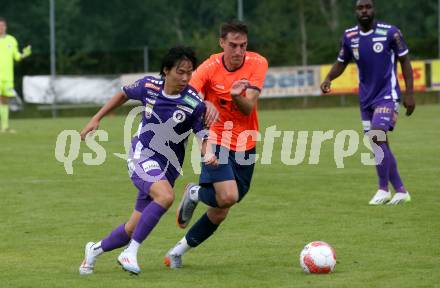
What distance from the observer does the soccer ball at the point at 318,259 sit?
25.6ft

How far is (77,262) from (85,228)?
1.77 m

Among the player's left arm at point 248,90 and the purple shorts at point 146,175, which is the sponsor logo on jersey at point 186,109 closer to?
the player's left arm at point 248,90

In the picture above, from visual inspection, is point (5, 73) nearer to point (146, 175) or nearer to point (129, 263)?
point (146, 175)

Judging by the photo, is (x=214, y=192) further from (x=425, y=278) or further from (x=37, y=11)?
(x=37, y=11)

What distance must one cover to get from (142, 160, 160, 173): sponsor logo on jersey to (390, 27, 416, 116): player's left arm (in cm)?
463

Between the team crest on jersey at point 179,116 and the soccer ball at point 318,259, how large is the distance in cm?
128

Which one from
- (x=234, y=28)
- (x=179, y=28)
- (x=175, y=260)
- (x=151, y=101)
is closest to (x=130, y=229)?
(x=175, y=260)

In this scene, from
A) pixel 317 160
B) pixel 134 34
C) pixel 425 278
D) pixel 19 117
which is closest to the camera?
pixel 425 278

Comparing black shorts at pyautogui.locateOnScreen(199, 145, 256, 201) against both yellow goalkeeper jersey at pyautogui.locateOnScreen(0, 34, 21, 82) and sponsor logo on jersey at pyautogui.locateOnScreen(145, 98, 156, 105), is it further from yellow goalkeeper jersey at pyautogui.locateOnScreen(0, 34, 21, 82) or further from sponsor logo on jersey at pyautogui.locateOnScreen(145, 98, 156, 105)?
yellow goalkeeper jersey at pyautogui.locateOnScreen(0, 34, 21, 82)

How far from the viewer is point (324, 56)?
35.7 metres

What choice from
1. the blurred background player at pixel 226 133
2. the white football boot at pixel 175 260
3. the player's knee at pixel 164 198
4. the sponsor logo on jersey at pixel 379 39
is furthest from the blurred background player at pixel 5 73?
the player's knee at pixel 164 198

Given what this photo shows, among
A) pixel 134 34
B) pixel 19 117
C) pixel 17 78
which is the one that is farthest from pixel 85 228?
pixel 134 34

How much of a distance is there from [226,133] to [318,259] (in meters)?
1.37

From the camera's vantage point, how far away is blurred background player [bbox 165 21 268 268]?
326 inches
